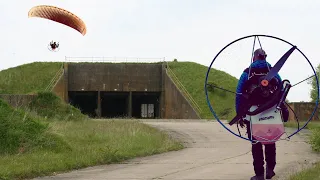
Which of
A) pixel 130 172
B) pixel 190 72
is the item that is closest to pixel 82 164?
pixel 130 172

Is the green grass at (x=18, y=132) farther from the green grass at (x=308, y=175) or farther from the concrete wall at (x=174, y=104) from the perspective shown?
the concrete wall at (x=174, y=104)

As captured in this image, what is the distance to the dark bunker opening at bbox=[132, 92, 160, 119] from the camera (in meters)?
60.3

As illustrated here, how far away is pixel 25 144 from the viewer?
44.3 ft

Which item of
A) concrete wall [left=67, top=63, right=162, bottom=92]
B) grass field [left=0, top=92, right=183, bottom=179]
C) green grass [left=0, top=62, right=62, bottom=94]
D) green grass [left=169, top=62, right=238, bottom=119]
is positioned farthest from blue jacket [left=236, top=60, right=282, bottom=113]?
concrete wall [left=67, top=63, right=162, bottom=92]

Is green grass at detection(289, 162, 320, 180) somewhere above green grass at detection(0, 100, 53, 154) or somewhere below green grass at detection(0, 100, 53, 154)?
below

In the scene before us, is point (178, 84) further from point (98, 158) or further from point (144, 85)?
point (98, 158)

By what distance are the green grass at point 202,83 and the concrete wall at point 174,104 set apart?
143 cm

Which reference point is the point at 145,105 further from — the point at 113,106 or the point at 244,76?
the point at 244,76

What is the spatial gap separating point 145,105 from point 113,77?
8.24 m

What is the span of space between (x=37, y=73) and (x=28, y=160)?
47850 mm

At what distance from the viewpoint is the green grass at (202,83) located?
150ft

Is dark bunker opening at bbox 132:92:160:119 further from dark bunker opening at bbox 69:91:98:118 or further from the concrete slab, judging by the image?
the concrete slab

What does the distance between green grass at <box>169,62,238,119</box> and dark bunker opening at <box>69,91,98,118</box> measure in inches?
405

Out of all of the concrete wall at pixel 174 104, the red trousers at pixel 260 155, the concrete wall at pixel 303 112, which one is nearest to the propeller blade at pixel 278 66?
the red trousers at pixel 260 155
